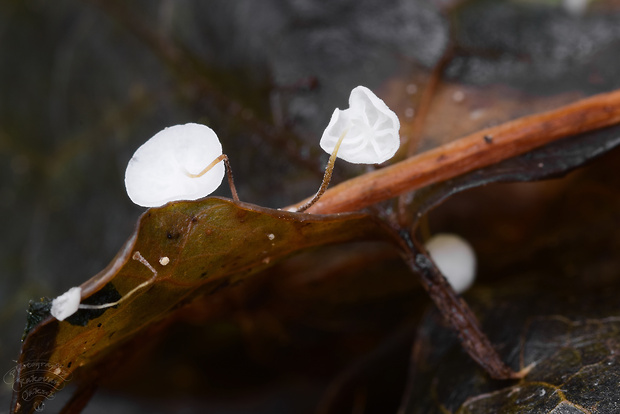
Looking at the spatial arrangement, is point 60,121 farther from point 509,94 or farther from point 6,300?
point 509,94

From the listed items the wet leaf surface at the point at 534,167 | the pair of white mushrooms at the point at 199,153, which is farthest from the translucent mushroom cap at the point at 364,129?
the wet leaf surface at the point at 534,167

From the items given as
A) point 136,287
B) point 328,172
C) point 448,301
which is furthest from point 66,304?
point 448,301

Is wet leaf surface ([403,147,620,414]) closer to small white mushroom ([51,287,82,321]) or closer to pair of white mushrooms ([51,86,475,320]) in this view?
pair of white mushrooms ([51,86,475,320])

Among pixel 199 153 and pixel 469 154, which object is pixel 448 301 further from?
pixel 199 153

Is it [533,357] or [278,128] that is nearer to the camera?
[533,357]

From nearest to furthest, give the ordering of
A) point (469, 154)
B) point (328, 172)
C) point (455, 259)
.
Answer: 1. point (328, 172)
2. point (469, 154)
3. point (455, 259)

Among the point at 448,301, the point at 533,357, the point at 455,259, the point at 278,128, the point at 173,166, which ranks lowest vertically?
the point at 533,357
